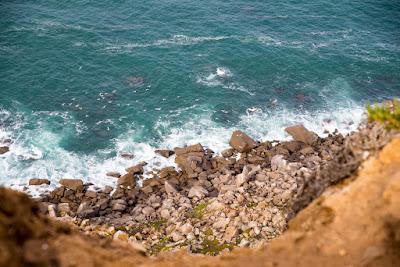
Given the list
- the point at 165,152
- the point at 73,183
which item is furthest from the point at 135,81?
the point at 73,183

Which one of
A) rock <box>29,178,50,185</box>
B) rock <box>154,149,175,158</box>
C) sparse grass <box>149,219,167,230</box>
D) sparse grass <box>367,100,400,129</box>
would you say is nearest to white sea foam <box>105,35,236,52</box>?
rock <box>154,149,175,158</box>

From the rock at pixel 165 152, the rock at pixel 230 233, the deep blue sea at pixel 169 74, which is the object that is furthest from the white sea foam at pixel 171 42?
the rock at pixel 230 233

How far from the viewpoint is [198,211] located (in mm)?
38875

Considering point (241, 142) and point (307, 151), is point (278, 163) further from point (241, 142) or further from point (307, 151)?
point (241, 142)

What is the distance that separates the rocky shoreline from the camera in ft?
113

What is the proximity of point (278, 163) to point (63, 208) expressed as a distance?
23.9 metres

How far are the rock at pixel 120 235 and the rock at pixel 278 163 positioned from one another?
18.7 meters

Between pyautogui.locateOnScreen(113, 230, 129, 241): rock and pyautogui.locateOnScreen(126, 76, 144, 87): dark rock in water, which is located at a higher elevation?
pyautogui.locateOnScreen(126, 76, 144, 87): dark rock in water

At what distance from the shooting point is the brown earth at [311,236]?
1467 cm

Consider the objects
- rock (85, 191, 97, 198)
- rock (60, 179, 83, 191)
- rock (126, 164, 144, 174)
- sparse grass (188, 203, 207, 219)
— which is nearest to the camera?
sparse grass (188, 203, 207, 219)

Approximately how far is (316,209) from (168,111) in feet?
143

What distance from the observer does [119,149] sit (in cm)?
5222

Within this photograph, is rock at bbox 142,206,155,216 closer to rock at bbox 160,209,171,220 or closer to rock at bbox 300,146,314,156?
rock at bbox 160,209,171,220

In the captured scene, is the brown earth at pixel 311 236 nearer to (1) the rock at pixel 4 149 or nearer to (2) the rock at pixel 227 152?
(2) the rock at pixel 227 152
